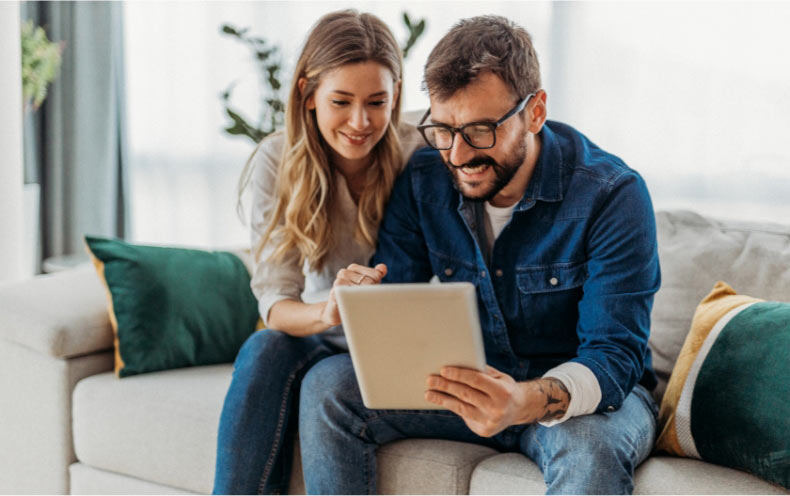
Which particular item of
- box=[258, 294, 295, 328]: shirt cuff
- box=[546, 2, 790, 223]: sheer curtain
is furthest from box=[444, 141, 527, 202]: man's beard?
box=[546, 2, 790, 223]: sheer curtain

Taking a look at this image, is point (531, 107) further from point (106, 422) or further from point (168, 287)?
point (106, 422)

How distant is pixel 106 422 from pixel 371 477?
2.38 ft

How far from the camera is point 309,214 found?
65.7 inches

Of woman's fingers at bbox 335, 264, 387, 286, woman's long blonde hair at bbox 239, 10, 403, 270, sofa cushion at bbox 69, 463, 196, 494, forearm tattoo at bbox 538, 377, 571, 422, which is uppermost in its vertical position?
woman's long blonde hair at bbox 239, 10, 403, 270

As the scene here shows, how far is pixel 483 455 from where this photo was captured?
1.50 meters

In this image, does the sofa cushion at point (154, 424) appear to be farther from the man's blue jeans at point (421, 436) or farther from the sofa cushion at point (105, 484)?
the man's blue jeans at point (421, 436)

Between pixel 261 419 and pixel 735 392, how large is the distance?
89 cm

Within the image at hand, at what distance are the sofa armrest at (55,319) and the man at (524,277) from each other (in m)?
0.68

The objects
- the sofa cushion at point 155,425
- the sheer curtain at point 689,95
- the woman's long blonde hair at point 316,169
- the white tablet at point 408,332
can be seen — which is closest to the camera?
the white tablet at point 408,332

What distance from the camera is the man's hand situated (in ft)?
3.80

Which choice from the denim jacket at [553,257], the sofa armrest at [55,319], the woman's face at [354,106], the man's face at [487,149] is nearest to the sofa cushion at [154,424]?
the sofa armrest at [55,319]

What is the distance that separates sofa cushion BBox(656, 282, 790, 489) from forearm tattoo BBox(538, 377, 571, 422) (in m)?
0.31

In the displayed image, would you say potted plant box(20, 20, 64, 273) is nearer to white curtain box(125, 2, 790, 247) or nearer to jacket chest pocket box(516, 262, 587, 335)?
white curtain box(125, 2, 790, 247)

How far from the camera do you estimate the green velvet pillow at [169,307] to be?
1907mm
